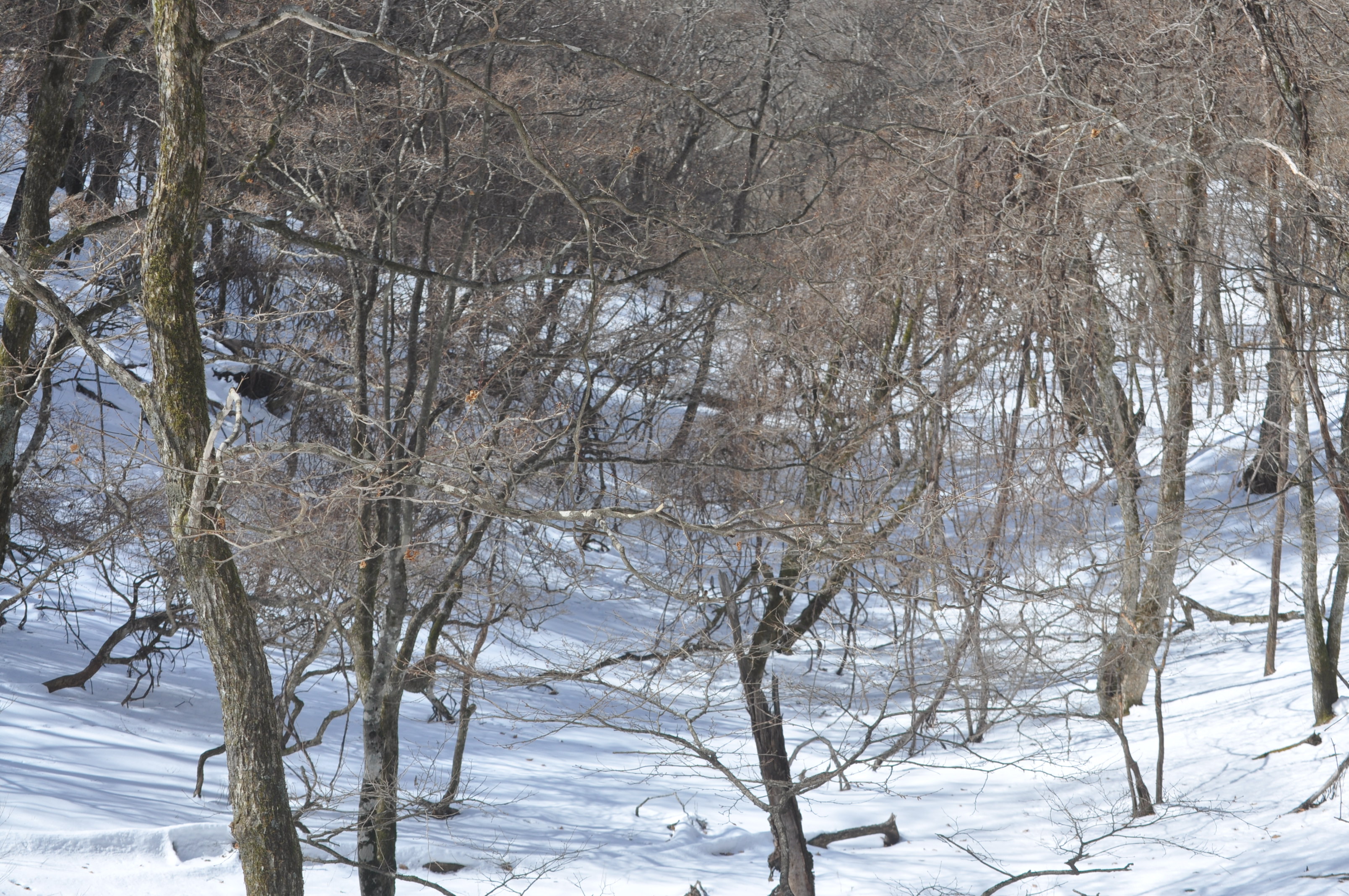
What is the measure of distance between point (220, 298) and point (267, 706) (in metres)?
10.6

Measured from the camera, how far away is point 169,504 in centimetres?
472

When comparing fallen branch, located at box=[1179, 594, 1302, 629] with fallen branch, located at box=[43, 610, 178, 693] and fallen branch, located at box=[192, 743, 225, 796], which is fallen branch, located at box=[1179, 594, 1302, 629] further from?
fallen branch, located at box=[43, 610, 178, 693]

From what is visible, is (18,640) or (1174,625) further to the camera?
(1174,625)

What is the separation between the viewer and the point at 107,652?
38.2 ft

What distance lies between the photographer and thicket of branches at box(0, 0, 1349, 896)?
619 cm

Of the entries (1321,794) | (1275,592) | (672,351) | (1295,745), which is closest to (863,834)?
(1321,794)

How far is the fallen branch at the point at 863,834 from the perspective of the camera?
10.7m

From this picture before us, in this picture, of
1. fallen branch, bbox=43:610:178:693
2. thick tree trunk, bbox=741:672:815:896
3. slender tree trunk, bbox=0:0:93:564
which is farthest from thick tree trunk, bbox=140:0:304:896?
fallen branch, bbox=43:610:178:693

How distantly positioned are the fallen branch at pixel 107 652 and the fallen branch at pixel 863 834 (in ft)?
22.2

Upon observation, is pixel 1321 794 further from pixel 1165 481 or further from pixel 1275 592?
pixel 1275 592

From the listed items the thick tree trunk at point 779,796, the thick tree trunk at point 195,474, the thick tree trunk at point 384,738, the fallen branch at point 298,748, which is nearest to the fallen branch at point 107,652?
the fallen branch at point 298,748

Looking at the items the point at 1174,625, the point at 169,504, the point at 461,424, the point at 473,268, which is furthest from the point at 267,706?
the point at 1174,625

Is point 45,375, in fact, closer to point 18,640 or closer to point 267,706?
point 18,640

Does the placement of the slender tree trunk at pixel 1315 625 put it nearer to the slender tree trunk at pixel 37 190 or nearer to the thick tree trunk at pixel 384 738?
the thick tree trunk at pixel 384 738
